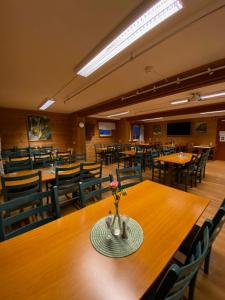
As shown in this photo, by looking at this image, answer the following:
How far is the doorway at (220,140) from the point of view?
7207mm

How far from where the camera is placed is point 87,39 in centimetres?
163

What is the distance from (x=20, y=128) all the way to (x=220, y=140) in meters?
9.54

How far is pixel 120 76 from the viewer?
269 centimetres

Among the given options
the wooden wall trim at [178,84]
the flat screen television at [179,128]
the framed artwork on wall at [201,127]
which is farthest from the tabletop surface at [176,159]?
the flat screen television at [179,128]

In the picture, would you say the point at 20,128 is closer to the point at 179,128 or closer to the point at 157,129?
the point at 157,129

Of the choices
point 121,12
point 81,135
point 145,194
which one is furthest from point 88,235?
point 81,135

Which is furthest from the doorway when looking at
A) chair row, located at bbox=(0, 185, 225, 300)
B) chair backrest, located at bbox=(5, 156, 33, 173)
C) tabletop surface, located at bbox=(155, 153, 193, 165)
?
chair backrest, located at bbox=(5, 156, 33, 173)

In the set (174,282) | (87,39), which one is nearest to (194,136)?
(87,39)

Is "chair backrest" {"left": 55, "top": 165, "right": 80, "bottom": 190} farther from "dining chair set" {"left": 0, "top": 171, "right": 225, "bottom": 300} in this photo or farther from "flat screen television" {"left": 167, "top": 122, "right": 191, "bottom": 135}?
"flat screen television" {"left": 167, "top": 122, "right": 191, "bottom": 135}

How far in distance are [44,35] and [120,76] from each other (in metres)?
1.45

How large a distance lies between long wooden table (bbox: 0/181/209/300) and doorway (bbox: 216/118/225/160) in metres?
7.80

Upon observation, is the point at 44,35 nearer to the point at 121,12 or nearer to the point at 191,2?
the point at 121,12

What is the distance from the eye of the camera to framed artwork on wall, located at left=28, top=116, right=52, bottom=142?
5.86m

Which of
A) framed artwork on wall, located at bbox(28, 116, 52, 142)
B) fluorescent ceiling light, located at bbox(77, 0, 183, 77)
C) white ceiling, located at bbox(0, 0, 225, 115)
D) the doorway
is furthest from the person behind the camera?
the doorway
